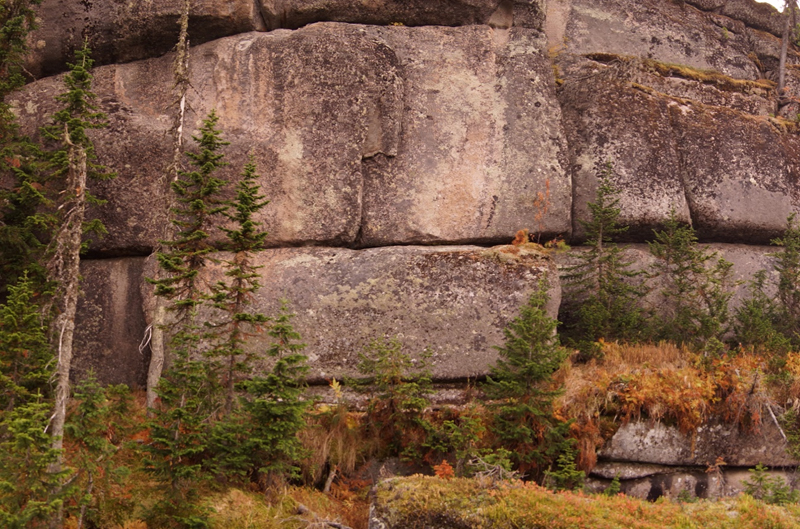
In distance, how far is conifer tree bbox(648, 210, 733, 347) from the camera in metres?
15.2

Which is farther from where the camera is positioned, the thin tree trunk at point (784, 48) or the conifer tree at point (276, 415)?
the thin tree trunk at point (784, 48)

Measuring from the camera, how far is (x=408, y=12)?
1773 centimetres

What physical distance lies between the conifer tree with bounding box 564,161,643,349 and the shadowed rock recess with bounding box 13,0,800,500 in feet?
2.85

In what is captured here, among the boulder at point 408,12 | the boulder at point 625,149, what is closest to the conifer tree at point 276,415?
the boulder at point 625,149

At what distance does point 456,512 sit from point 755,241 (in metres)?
12.5

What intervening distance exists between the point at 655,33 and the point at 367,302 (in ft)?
41.2

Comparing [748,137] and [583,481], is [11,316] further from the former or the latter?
[748,137]

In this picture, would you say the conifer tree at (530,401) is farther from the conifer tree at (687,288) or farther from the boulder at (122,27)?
the boulder at (122,27)

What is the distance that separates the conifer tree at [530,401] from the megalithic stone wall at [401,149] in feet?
5.93

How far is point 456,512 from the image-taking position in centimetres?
1006

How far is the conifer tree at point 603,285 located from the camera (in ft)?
49.6

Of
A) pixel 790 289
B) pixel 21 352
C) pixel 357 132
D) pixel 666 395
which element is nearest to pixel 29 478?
pixel 21 352

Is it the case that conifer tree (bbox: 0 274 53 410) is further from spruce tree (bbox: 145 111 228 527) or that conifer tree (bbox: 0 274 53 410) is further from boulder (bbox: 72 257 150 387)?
boulder (bbox: 72 257 150 387)

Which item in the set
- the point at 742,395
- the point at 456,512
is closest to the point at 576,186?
the point at 742,395
